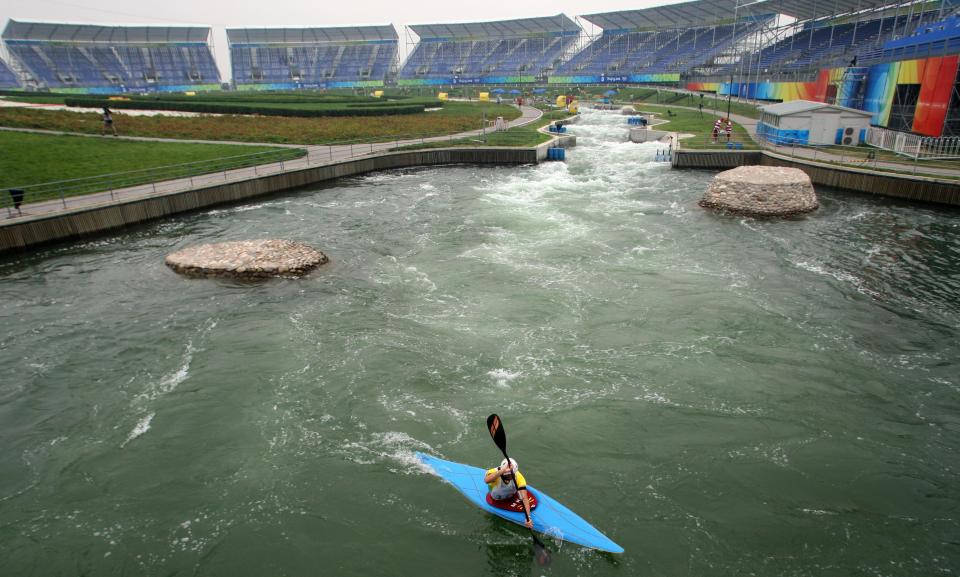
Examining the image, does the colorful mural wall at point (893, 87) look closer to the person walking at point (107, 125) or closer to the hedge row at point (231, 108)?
the hedge row at point (231, 108)

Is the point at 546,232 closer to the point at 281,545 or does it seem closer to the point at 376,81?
the point at 281,545

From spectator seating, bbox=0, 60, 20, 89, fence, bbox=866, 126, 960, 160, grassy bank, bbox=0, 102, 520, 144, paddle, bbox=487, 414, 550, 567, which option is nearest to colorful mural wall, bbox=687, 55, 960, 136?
Result: fence, bbox=866, 126, 960, 160

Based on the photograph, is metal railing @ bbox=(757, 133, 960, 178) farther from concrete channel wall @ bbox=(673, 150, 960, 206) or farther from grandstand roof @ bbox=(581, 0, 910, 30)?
grandstand roof @ bbox=(581, 0, 910, 30)

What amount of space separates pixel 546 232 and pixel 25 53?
526 feet

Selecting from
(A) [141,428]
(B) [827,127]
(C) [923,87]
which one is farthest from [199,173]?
(C) [923,87]

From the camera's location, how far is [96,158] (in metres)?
40.3

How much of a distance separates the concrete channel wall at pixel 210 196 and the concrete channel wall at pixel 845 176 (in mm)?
13741

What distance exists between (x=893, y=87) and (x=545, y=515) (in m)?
54.2

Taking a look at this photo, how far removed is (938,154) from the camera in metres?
39.1

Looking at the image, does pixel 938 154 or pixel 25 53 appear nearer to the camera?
pixel 938 154

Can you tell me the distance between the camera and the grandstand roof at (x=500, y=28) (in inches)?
5915

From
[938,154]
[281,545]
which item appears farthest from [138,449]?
[938,154]

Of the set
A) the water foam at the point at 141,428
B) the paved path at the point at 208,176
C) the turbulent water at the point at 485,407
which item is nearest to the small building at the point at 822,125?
Answer: the turbulent water at the point at 485,407

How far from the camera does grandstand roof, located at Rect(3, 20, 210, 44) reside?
13350 centimetres
